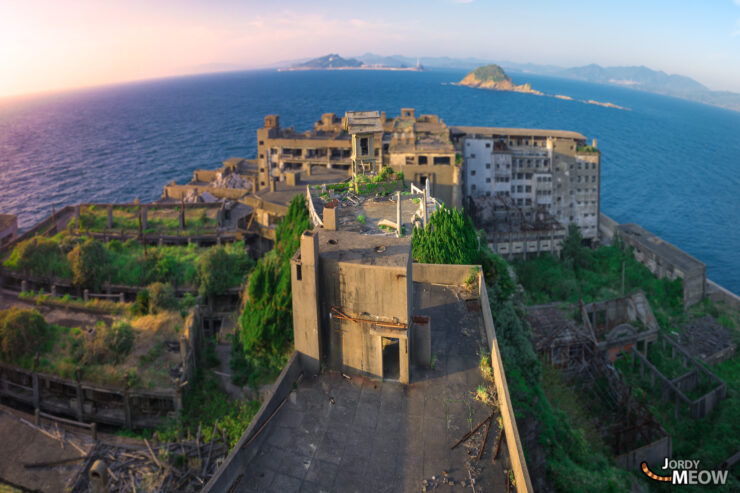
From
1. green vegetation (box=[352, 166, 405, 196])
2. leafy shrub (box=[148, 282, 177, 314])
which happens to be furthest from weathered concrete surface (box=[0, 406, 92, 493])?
green vegetation (box=[352, 166, 405, 196])

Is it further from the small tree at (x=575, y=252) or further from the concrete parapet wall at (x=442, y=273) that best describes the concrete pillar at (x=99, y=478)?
the small tree at (x=575, y=252)

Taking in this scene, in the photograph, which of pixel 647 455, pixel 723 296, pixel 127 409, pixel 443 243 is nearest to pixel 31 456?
pixel 127 409

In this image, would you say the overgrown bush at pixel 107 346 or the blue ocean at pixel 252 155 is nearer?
the overgrown bush at pixel 107 346

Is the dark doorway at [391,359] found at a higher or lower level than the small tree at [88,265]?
higher

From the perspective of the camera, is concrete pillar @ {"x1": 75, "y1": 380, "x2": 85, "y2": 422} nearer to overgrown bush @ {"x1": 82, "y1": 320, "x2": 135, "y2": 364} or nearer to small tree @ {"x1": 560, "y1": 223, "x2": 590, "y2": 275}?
overgrown bush @ {"x1": 82, "y1": 320, "x2": 135, "y2": 364}

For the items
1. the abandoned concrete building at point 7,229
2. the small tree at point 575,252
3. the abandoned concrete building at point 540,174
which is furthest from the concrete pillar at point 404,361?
the abandoned concrete building at point 540,174

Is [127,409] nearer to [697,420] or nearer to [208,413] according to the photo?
[208,413]
